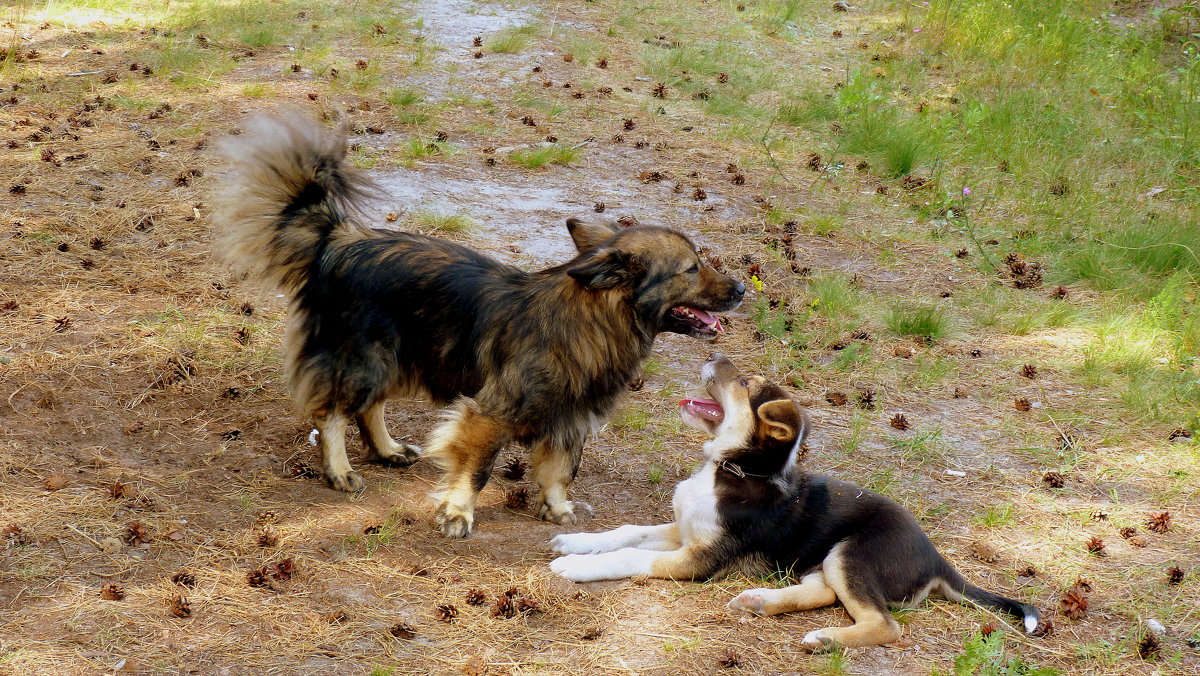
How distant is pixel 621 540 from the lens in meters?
4.45

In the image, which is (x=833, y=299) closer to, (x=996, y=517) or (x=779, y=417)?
Result: (x=996, y=517)

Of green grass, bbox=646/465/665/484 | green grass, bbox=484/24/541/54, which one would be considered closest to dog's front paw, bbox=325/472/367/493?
green grass, bbox=646/465/665/484

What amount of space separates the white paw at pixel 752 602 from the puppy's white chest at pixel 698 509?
1.00 feet

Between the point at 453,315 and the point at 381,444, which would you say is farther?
the point at 381,444

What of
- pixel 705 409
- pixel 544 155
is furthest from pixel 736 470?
pixel 544 155

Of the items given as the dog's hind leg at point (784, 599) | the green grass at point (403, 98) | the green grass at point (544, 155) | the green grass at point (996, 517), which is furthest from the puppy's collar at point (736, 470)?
the green grass at point (403, 98)

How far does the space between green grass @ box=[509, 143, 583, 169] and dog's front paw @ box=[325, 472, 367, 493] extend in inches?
173

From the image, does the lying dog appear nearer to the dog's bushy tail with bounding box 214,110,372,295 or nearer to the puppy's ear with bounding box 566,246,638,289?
the puppy's ear with bounding box 566,246,638,289

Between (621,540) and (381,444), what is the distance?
148 centimetres

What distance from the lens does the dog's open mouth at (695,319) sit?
4629 mm

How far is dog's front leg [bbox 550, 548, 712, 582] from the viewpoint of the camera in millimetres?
4133

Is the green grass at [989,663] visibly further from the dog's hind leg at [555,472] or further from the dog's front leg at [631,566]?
the dog's hind leg at [555,472]

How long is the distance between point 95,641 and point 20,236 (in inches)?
161

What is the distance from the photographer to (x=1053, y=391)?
20.5 ft
